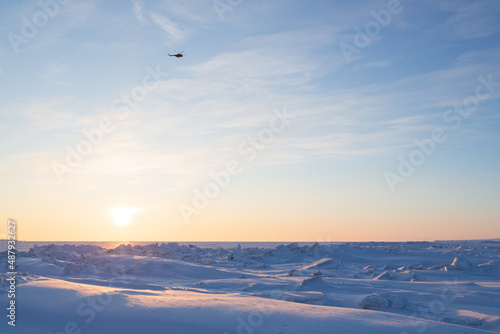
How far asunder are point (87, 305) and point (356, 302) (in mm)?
3889

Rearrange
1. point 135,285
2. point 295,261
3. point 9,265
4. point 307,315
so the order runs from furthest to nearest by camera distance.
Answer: point 295,261, point 9,265, point 135,285, point 307,315

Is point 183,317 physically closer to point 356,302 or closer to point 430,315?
point 356,302

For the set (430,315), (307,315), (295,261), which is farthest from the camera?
(295,261)

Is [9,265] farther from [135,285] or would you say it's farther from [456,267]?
[456,267]

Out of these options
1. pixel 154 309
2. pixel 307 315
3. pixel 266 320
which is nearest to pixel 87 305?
pixel 154 309

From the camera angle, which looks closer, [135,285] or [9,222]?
[9,222]

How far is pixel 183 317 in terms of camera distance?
4.32 metres

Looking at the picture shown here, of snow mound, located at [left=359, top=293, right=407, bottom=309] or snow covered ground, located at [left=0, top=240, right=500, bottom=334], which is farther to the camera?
snow mound, located at [left=359, top=293, right=407, bottom=309]

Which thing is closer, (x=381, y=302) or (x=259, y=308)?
(x=259, y=308)

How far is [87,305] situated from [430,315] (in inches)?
183

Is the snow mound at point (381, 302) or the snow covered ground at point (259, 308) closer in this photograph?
the snow covered ground at point (259, 308)

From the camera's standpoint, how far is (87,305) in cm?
479

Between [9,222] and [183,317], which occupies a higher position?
[9,222]

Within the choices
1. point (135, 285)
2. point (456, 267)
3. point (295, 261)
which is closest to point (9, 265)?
point (135, 285)
